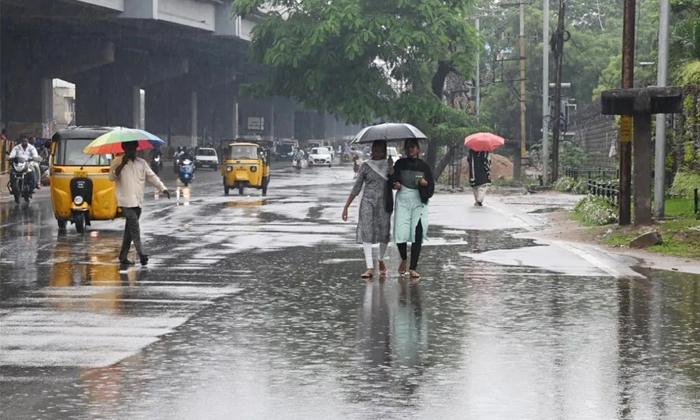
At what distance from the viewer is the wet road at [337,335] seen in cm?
852

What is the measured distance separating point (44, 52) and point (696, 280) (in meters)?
53.0

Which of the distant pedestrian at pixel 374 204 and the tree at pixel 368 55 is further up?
the tree at pixel 368 55

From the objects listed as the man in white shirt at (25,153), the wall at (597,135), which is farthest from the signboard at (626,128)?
the wall at (597,135)

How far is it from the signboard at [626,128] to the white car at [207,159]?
58.0 m

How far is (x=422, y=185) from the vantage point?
53.9 ft

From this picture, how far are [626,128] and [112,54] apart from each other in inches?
1803

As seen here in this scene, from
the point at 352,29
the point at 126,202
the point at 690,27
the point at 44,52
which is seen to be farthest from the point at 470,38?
the point at 126,202

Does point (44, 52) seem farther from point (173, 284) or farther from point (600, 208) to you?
point (173, 284)

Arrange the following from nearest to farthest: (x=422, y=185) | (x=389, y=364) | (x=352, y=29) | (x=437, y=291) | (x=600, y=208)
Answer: (x=389, y=364) → (x=437, y=291) → (x=422, y=185) → (x=600, y=208) → (x=352, y=29)

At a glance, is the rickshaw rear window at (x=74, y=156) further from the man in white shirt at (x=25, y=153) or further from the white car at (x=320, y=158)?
the white car at (x=320, y=158)

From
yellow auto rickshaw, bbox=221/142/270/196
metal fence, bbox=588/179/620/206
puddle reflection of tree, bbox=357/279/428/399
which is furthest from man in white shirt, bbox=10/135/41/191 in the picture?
puddle reflection of tree, bbox=357/279/428/399

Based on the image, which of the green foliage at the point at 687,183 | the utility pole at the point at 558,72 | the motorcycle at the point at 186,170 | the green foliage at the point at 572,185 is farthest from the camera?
the motorcycle at the point at 186,170

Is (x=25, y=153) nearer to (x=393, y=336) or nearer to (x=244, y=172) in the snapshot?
(x=244, y=172)

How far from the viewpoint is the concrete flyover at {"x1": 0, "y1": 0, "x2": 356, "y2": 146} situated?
5434 cm
